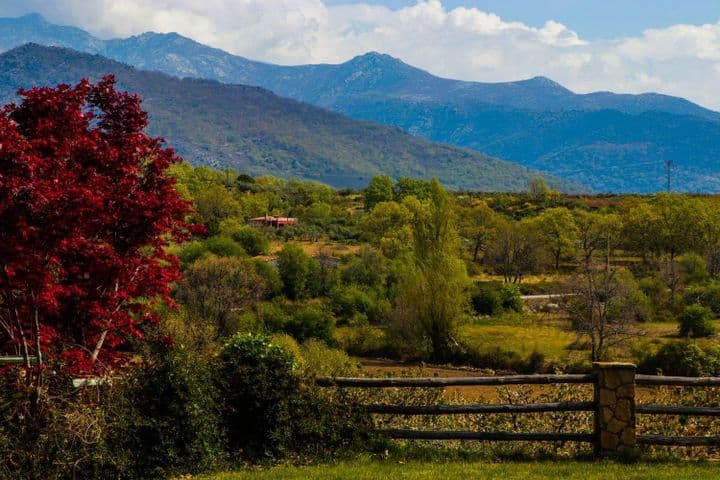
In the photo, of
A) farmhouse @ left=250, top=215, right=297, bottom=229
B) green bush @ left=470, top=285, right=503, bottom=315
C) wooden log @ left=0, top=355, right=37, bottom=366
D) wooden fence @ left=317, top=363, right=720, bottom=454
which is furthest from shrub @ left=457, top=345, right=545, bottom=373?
farmhouse @ left=250, top=215, right=297, bottom=229

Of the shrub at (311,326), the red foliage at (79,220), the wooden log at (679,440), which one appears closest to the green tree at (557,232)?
the shrub at (311,326)

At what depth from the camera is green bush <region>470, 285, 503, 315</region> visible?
195 ft

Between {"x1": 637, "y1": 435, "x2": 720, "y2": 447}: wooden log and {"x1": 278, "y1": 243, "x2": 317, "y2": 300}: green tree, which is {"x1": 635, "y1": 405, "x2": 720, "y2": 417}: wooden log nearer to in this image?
{"x1": 637, "y1": 435, "x2": 720, "y2": 447}: wooden log

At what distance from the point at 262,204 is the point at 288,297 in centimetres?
4342

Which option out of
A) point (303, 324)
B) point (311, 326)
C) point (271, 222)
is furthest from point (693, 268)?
point (271, 222)

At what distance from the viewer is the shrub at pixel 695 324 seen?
47.2m

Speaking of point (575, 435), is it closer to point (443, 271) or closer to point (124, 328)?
point (124, 328)

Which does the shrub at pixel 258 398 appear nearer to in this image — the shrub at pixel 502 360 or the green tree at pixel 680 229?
the shrub at pixel 502 360

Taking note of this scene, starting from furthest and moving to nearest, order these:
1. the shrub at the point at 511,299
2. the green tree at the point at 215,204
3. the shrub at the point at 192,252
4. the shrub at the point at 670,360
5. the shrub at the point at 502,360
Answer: the green tree at the point at 215,204 < the shrub at the point at 511,299 < the shrub at the point at 192,252 < the shrub at the point at 502,360 < the shrub at the point at 670,360

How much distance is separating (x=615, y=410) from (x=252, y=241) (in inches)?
2312

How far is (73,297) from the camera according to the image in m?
10.1

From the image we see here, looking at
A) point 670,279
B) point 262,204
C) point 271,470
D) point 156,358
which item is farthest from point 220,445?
point 262,204

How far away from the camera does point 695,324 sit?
47219 millimetres

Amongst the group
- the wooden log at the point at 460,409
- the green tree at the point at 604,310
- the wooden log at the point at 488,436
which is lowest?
the green tree at the point at 604,310
